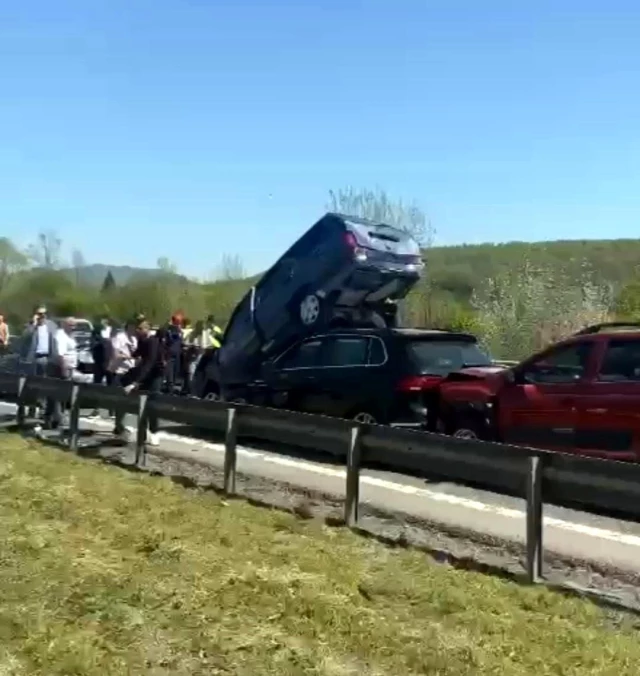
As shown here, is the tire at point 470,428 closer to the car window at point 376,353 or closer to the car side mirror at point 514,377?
the car side mirror at point 514,377

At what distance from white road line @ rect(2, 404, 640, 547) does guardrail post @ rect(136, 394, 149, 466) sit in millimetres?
1547

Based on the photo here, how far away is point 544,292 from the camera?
1698 inches

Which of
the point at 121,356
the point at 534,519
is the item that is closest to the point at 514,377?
the point at 534,519

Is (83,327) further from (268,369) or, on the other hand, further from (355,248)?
(355,248)

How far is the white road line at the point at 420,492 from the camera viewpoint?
364 inches

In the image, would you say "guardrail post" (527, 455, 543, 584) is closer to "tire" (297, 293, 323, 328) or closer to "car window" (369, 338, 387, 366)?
"car window" (369, 338, 387, 366)

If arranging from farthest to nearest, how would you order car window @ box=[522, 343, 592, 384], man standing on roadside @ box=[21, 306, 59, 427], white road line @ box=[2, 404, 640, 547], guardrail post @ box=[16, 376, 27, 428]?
1. man standing on roadside @ box=[21, 306, 59, 427]
2. guardrail post @ box=[16, 376, 27, 428]
3. car window @ box=[522, 343, 592, 384]
4. white road line @ box=[2, 404, 640, 547]

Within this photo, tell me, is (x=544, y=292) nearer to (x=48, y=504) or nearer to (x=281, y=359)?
(x=281, y=359)

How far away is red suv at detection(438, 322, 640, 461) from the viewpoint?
1083 cm

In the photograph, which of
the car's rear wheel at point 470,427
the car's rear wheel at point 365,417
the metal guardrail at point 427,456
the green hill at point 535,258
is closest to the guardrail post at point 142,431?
the metal guardrail at point 427,456

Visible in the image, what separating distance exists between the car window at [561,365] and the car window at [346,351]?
306 cm

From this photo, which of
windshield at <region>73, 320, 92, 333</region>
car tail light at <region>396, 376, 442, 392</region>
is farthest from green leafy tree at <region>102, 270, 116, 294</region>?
car tail light at <region>396, 376, 442, 392</region>

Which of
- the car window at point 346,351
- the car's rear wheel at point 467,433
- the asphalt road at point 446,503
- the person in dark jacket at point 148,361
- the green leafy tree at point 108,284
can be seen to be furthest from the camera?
the green leafy tree at point 108,284

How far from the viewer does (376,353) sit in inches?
563
